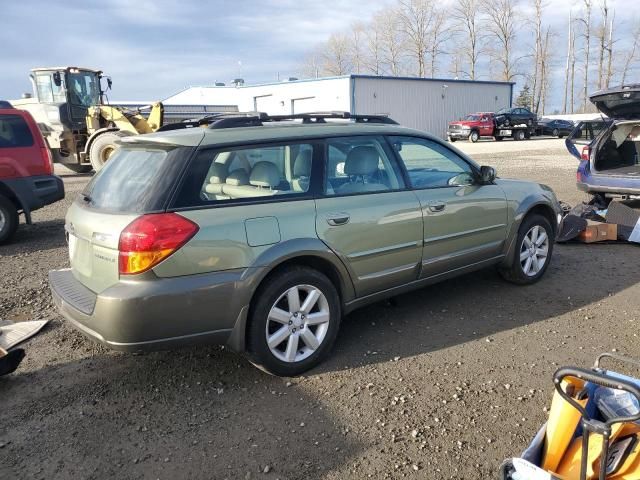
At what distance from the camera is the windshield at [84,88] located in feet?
56.0

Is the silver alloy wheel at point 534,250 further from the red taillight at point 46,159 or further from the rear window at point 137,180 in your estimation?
the red taillight at point 46,159

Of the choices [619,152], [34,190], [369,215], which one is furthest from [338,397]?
[619,152]

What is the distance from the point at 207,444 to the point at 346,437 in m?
0.76

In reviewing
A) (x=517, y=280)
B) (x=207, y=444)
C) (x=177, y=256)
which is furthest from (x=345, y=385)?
(x=517, y=280)

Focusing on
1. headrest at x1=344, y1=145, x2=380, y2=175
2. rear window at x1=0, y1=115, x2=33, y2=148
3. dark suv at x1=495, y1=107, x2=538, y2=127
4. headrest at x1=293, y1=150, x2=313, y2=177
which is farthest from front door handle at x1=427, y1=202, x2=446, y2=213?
dark suv at x1=495, y1=107, x2=538, y2=127

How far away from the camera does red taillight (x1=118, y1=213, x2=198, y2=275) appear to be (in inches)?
118

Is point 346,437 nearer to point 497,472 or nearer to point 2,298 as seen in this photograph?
point 497,472

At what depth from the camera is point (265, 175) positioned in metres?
3.62

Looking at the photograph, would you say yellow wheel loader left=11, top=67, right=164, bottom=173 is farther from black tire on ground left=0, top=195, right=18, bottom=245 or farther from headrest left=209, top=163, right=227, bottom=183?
headrest left=209, top=163, right=227, bottom=183

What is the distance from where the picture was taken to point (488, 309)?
4.71 meters

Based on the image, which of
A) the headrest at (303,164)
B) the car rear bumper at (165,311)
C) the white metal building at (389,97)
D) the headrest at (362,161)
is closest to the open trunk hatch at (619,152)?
the headrest at (362,161)

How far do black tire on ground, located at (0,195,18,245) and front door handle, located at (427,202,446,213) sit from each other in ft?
21.0

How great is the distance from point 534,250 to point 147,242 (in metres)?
3.81

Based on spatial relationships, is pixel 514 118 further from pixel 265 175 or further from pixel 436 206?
pixel 265 175
